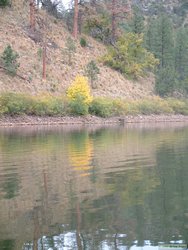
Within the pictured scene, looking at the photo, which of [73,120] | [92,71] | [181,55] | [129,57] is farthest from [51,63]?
[181,55]

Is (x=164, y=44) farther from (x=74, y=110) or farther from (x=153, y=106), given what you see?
(x=74, y=110)

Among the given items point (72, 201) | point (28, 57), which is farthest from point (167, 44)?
point (72, 201)

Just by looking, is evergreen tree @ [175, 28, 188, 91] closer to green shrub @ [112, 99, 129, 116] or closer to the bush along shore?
the bush along shore

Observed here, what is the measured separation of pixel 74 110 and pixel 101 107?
4.40 metres

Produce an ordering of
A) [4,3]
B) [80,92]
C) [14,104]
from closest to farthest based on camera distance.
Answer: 1. [14,104]
2. [80,92]
3. [4,3]

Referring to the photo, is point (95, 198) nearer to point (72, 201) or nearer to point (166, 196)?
point (72, 201)

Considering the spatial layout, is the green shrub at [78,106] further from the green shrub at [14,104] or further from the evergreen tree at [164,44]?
the evergreen tree at [164,44]

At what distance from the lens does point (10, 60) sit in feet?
211

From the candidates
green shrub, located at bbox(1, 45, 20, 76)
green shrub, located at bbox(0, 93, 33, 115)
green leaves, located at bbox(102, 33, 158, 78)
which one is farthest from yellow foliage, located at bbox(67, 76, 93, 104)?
green leaves, located at bbox(102, 33, 158, 78)

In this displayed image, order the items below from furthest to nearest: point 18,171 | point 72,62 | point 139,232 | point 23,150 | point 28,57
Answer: point 72,62 < point 28,57 < point 23,150 < point 18,171 < point 139,232

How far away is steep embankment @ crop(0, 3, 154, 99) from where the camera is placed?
6850cm

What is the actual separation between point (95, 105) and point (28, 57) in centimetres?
1369

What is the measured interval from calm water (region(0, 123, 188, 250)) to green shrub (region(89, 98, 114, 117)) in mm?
39936

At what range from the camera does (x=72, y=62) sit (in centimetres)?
7719
